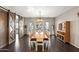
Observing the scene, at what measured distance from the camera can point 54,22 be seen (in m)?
14.7

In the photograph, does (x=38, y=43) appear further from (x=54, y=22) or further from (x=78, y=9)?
(x=54, y=22)

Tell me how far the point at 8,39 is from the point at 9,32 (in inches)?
18.6

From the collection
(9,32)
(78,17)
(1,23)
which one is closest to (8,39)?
(9,32)

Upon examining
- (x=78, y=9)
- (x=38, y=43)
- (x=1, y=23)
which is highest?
(x=78, y=9)

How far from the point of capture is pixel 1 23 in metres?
6.21

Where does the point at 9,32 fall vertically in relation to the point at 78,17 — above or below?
below

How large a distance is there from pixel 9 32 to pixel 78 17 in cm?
441
